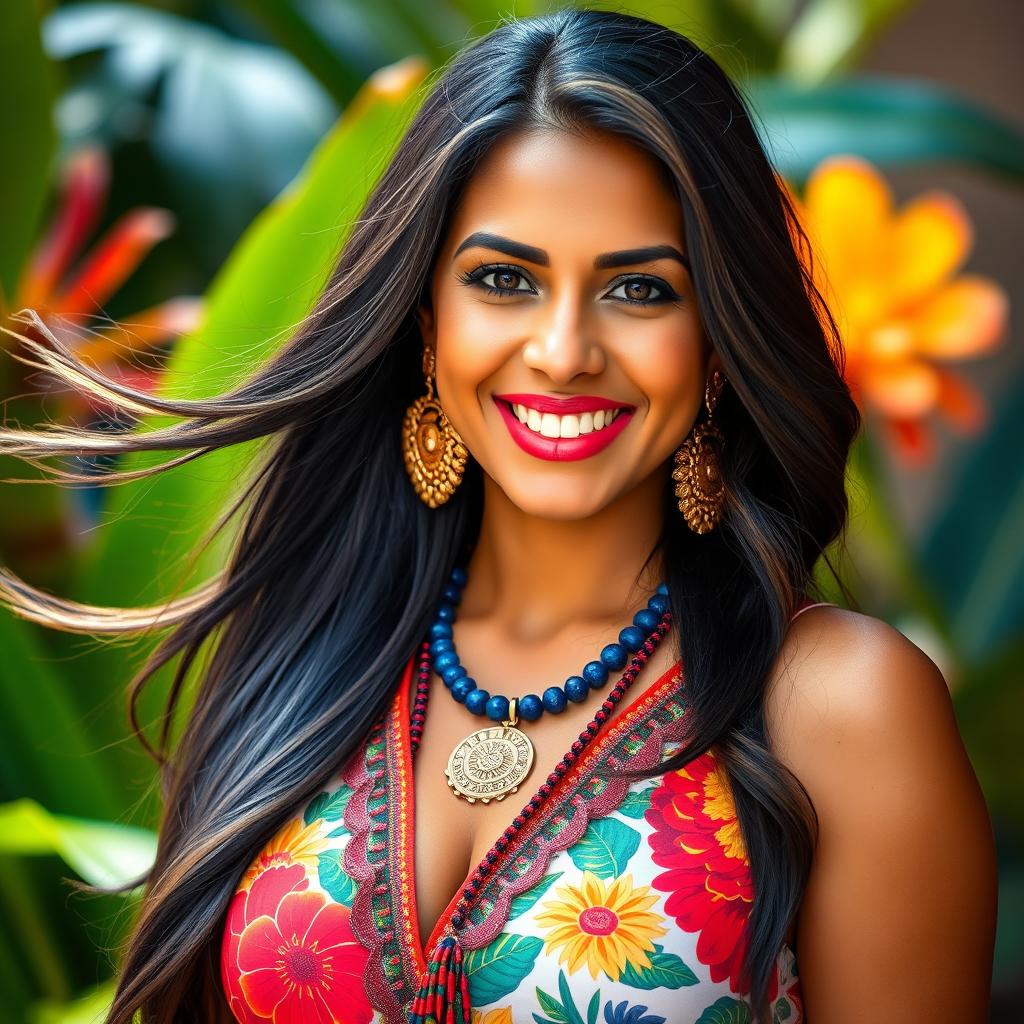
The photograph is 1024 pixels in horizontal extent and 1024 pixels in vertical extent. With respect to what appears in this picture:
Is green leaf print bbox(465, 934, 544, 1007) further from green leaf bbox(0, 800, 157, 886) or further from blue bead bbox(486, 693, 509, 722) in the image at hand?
green leaf bbox(0, 800, 157, 886)

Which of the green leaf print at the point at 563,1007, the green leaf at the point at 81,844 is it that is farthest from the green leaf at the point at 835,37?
the green leaf print at the point at 563,1007

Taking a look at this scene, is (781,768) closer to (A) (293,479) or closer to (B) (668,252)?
(B) (668,252)

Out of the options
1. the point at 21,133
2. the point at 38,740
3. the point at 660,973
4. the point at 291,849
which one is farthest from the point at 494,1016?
the point at 21,133

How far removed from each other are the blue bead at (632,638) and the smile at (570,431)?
195mm

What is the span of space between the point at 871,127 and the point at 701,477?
40.4 inches

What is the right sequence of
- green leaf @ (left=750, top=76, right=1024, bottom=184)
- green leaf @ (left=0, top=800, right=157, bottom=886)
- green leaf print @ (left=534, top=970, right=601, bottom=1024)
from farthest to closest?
green leaf @ (left=750, top=76, right=1024, bottom=184)
green leaf @ (left=0, top=800, right=157, bottom=886)
green leaf print @ (left=534, top=970, right=601, bottom=1024)

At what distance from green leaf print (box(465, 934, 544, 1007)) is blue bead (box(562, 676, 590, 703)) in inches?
9.4

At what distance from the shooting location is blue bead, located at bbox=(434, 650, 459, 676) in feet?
4.99

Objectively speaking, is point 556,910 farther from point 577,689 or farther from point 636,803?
point 577,689

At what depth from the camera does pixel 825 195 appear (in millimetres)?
2076

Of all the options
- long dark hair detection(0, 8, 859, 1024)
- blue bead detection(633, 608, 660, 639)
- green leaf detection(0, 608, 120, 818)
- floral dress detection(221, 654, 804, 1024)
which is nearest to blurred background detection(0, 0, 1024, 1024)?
green leaf detection(0, 608, 120, 818)

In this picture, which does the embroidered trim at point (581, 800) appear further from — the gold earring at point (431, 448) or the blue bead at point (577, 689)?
the gold earring at point (431, 448)

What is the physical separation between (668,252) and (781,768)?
0.46 meters

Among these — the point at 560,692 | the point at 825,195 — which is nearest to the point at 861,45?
the point at 825,195
